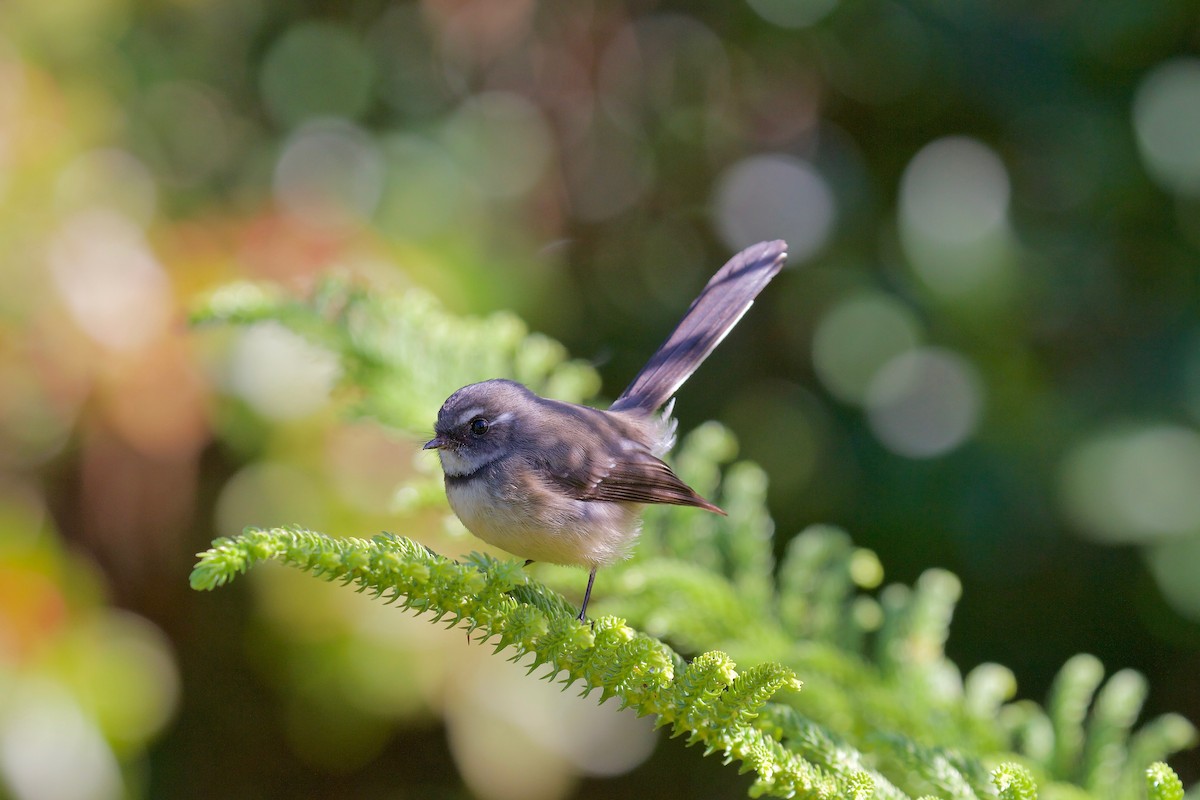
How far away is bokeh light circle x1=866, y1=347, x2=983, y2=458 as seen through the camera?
12.0ft

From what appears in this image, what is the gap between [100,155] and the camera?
3334 millimetres

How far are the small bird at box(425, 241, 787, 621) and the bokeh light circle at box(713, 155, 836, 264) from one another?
174 cm

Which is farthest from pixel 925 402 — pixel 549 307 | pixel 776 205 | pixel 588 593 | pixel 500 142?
pixel 588 593

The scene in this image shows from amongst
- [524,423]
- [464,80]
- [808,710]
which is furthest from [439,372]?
[464,80]

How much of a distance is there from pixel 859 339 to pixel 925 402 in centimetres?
34

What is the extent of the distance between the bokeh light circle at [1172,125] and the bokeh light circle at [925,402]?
88 centimetres

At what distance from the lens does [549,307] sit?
12.5 feet

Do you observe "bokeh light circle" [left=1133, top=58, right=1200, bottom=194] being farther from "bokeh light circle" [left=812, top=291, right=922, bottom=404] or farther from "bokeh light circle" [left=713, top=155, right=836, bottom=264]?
"bokeh light circle" [left=713, top=155, right=836, bottom=264]

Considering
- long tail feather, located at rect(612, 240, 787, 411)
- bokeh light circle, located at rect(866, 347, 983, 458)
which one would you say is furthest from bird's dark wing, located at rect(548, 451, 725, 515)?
bokeh light circle, located at rect(866, 347, 983, 458)

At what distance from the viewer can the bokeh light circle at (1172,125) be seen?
342 centimetres

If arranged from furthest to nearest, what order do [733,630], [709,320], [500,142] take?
1. [500,142]
2. [709,320]
3. [733,630]

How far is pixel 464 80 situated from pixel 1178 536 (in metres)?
3.20

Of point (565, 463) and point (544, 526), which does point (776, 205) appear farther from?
point (544, 526)

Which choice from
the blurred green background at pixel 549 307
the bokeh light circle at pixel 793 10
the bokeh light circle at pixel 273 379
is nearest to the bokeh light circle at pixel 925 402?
the blurred green background at pixel 549 307
